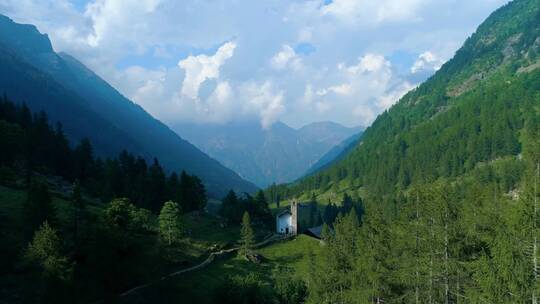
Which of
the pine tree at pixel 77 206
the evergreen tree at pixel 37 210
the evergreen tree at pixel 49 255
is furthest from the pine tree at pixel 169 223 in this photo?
the evergreen tree at pixel 49 255

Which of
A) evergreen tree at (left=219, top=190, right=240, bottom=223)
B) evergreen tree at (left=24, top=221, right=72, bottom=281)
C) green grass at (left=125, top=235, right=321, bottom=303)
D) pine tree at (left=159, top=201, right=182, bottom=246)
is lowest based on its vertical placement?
green grass at (left=125, top=235, right=321, bottom=303)

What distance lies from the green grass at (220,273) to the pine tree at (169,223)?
9.27 metres

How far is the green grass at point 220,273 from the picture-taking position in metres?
59.8

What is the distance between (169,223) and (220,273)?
44.4ft

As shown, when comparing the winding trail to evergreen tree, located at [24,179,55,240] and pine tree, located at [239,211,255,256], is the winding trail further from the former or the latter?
evergreen tree, located at [24,179,55,240]

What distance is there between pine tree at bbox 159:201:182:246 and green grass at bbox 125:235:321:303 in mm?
9267

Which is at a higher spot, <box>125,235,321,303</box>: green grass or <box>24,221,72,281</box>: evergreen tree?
<box>24,221,72,281</box>: evergreen tree

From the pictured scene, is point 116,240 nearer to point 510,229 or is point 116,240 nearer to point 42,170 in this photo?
point 510,229

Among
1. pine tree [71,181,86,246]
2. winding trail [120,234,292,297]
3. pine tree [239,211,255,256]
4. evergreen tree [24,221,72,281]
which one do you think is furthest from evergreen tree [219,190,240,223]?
evergreen tree [24,221,72,281]

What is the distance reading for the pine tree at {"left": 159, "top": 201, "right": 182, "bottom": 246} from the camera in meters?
79.9

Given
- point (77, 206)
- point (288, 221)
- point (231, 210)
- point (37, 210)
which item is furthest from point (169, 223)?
point (288, 221)

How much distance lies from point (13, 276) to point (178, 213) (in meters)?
33.5

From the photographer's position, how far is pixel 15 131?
9212 centimetres

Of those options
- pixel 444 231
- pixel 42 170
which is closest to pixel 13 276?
pixel 444 231
